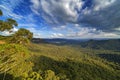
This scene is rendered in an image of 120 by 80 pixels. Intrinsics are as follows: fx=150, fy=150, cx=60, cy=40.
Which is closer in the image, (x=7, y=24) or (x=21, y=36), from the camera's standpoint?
(x=7, y=24)

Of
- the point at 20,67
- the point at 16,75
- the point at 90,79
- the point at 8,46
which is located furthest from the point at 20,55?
the point at 90,79

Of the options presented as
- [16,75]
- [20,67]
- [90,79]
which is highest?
[20,67]

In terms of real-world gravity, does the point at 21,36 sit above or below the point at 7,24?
below

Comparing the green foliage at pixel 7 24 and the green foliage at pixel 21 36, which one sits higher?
the green foliage at pixel 7 24

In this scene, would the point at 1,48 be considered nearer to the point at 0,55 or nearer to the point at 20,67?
the point at 0,55

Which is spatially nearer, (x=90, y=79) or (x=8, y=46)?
(x=8, y=46)

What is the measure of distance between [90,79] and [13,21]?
147590 millimetres

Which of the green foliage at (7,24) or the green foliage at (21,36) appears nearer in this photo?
the green foliage at (7,24)

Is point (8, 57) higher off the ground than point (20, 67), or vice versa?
point (8, 57)

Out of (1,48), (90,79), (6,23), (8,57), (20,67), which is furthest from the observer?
(90,79)

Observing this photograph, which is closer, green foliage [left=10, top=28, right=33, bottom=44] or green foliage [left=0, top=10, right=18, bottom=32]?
green foliage [left=0, top=10, right=18, bottom=32]

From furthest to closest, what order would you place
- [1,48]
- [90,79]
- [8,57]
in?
[90,79] < [8,57] < [1,48]

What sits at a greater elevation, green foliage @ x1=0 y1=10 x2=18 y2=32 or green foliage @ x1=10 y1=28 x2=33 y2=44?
green foliage @ x1=0 y1=10 x2=18 y2=32

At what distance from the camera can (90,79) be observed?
507 feet
